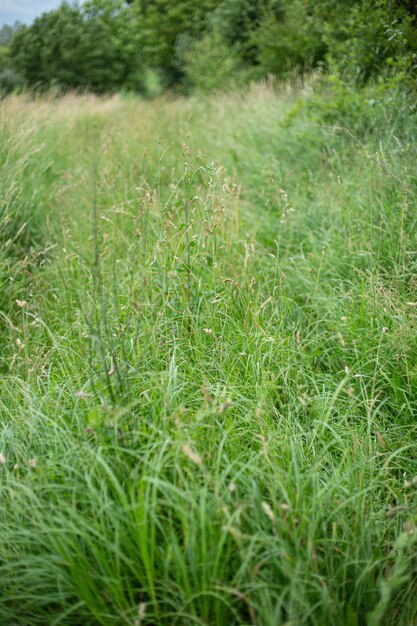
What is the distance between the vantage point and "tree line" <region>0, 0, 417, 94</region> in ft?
21.7

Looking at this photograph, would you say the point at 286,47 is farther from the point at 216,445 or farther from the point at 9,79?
the point at 216,445

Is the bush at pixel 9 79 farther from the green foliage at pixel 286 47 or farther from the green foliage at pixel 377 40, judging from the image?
the green foliage at pixel 377 40

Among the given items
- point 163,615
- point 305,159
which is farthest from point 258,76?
point 163,615

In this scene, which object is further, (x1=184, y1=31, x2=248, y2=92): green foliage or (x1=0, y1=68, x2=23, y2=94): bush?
(x1=0, y1=68, x2=23, y2=94): bush

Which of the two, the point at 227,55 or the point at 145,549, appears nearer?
the point at 145,549

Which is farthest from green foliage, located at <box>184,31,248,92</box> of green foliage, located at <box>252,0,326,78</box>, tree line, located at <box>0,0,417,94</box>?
green foliage, located at <box>252,0,326,78</box>

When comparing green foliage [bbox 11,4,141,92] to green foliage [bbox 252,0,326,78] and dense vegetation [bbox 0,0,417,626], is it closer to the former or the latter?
green foliage [bbox 252,0,326,78]

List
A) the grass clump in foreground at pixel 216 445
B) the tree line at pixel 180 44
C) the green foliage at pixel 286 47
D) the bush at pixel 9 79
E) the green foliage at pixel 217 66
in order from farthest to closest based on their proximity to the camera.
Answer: the bush at pixel 9 79, the green foliage at pixel 217 66, the green foliage at pixel 286 47, the tree line at pixel 180 44, the grass clump in foreground at pixel 216 445

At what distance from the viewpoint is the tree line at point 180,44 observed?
661 centimetres

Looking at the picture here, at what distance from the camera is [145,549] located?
1.53 metres

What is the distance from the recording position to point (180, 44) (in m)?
18.5

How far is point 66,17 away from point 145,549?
20.0 metres

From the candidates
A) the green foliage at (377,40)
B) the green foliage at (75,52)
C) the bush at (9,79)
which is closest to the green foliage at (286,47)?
the green foliage at (377,40)

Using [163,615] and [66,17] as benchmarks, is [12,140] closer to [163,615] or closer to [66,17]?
[163,615]
